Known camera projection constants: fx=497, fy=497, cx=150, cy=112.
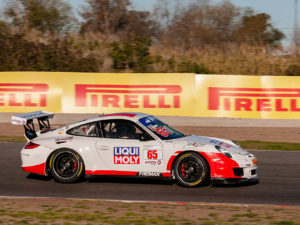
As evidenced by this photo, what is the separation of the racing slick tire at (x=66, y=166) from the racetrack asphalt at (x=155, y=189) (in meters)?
0.14

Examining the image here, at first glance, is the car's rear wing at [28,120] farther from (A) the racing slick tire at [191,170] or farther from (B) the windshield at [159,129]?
(A) the racing slick tire at [191,170]

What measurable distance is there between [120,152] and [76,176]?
97 cm

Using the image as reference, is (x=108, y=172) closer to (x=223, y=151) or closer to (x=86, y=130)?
(x=86, y=130)

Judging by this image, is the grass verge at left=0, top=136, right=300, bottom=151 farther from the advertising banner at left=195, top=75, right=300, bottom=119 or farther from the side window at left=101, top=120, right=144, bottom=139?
the side window at left=101, top=120, right=144, bottom=139

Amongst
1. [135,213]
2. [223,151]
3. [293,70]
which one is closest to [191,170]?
[223,151]

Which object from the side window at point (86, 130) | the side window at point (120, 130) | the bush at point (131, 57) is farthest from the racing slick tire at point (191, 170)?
the bush at point (131, 57)

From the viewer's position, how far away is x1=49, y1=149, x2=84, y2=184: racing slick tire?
921cm

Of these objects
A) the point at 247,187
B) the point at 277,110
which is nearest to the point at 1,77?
the point at 277,110

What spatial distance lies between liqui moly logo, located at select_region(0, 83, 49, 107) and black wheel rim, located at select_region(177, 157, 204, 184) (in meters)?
12.6

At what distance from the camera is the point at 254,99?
64.3ft

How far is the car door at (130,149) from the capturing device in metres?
8.88

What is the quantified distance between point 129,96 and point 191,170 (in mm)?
11486

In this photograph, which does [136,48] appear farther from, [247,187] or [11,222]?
[11,222]

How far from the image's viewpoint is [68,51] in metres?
29.0
